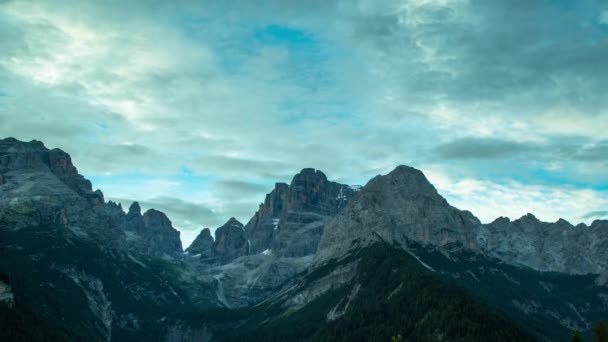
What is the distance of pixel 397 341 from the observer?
83250 millimetres

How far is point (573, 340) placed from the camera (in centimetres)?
10669

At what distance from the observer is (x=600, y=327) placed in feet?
353

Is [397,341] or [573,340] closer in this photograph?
[397,341]

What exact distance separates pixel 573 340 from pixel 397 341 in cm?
4038

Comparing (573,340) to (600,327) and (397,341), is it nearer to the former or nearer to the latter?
(600,327)

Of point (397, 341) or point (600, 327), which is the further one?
point (600, 327)

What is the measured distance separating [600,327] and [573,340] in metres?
5.28

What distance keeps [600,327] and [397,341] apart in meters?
44.6

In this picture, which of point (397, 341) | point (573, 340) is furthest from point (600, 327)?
point (397, 341)
